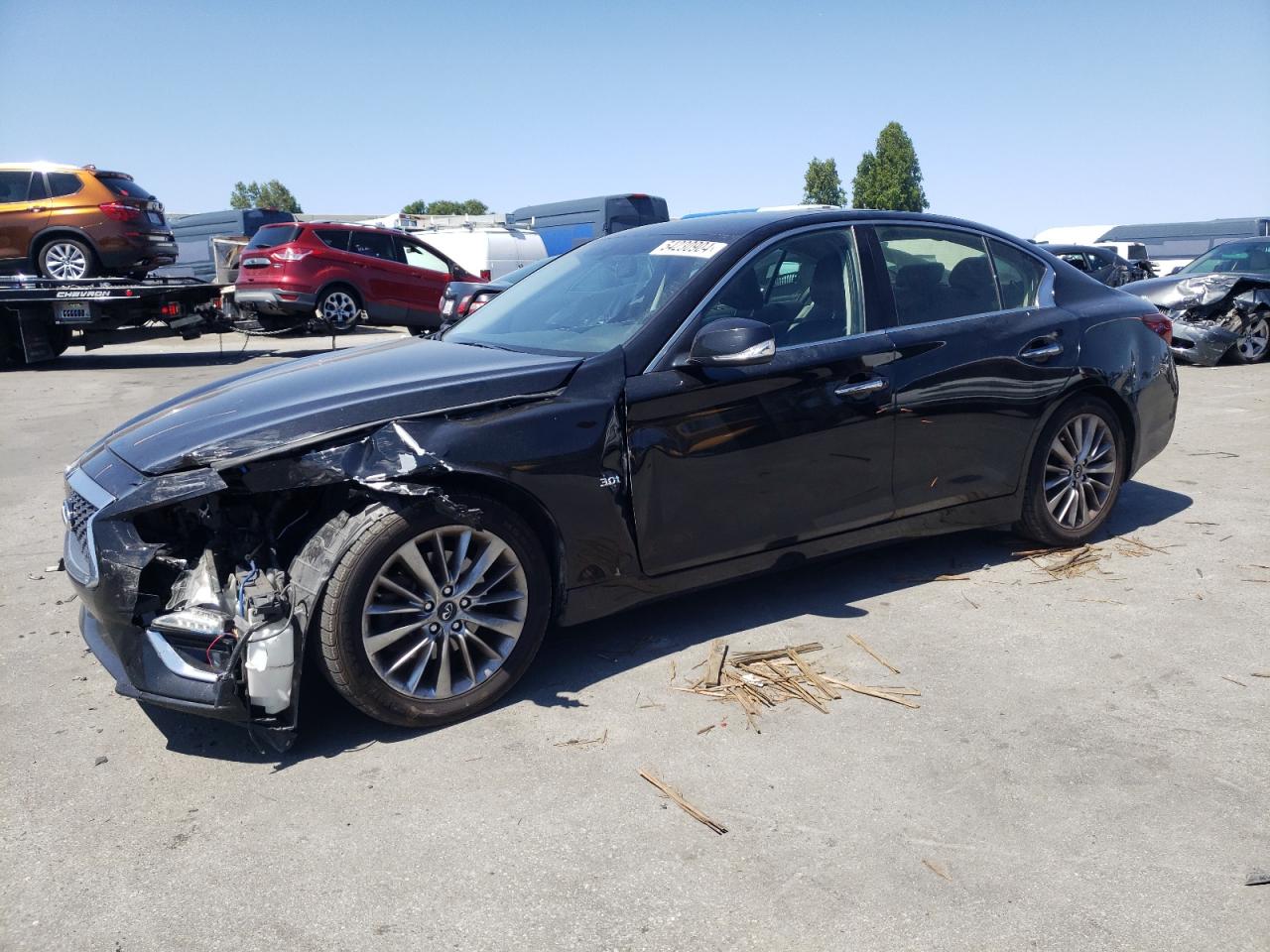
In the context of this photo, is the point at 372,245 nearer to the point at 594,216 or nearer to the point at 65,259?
the point at 65,259

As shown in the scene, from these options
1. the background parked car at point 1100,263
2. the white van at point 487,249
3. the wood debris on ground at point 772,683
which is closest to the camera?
the wood debris on ground at point 772,683

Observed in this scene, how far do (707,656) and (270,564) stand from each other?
168 cm

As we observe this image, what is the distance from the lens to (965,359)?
15.2 ft

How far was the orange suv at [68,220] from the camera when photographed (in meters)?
15.0

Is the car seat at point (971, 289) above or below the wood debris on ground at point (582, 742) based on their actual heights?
above

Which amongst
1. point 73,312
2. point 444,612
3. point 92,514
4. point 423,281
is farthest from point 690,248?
point 423,281

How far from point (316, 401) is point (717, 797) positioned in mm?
1876

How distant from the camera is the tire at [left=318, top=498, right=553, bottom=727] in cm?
330

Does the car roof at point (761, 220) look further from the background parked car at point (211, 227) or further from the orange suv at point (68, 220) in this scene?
the background parked car at point (211, 227)

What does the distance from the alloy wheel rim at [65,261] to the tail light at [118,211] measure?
707mm

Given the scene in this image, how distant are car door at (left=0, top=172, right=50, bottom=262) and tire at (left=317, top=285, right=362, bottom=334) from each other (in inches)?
157

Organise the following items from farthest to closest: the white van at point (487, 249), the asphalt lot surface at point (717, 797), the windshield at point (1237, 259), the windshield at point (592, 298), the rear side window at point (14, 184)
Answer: the white van at point (487, 249) < the rear side window at point (14, 184) < the windshield at point (1237, 259) < the windshield at point (592, 298) < the asphalt lot surface at point (717, 797)


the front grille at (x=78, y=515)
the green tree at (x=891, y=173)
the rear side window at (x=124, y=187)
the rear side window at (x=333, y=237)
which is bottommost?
the front grille at (x=78, y=515)

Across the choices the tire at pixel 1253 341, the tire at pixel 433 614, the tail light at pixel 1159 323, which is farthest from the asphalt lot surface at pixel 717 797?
the tire at pixel 1253 341
